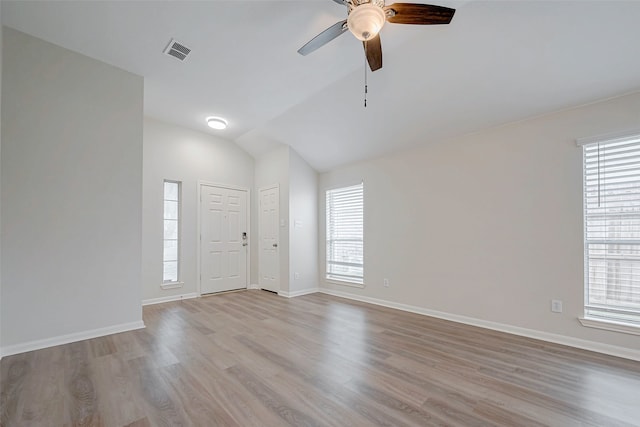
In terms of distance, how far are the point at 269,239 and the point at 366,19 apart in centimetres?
440

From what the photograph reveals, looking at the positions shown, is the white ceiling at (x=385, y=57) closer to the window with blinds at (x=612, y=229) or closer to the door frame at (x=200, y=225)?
the window with blinds at (x=612, y=229)

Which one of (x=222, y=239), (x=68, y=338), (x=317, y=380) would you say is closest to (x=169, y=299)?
(x=222, y=239)

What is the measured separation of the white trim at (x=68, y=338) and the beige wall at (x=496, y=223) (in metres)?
3.53

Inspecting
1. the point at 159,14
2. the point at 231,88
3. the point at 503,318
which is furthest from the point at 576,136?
the point at 159,14

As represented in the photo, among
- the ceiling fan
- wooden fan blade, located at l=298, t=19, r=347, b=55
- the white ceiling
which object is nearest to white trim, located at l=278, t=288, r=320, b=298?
the white ceiling

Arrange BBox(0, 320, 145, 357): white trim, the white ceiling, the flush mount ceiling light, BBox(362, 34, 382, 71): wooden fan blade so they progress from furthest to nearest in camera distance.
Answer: the flush mount ceiling light
BBox(0, 320, 145, 357): white trim
the white ceiling
BBox(362, 34, 382, 71): wooden fan blade

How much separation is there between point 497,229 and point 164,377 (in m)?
3.79

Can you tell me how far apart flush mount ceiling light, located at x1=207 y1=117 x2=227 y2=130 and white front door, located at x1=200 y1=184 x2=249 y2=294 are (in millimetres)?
1170

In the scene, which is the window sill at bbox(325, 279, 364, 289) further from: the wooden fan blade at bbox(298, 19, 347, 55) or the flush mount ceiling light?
the wooden fan blade at bbox(298, 19, 347, 55)

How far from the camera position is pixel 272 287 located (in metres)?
5.50

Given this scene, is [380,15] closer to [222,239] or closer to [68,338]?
[68,338]

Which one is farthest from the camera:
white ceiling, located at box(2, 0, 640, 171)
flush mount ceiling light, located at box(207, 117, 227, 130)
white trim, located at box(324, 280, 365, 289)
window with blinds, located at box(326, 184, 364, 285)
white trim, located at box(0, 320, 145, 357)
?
window with blinds, located at box(326, 184, 364, 285)

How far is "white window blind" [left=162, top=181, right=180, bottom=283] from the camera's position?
16.0 ft

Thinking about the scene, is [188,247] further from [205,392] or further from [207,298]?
[205,392]
